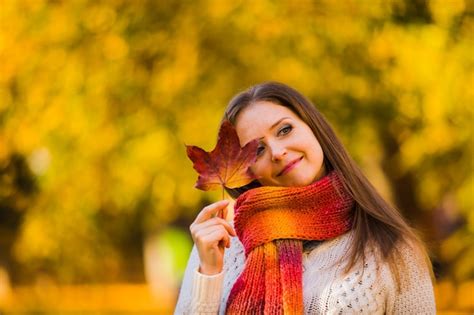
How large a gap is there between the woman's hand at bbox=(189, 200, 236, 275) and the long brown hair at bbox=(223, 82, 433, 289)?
0.26 metres

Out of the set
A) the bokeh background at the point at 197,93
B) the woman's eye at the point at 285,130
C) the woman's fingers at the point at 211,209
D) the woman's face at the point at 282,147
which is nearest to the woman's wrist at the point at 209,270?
the woman's fingers at the point at 211,209

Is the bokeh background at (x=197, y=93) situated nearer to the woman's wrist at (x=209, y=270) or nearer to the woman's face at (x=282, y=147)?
the woman's face at (x=282, y=147)

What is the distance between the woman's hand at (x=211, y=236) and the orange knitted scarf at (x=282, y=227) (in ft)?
0.34

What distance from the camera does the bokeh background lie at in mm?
4914

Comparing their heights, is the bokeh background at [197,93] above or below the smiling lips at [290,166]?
above

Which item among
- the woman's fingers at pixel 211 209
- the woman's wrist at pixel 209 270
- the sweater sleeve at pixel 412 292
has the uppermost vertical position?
the woman's fingers at pixel 211 209

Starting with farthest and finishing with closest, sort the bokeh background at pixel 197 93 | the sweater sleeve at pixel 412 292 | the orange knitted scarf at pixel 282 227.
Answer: the bokeh background at pixel 197 93, the orange knitted scarf at pixel 282 227, the sweater sleeve at pixel 412 292

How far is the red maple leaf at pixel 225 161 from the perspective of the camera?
2266 mm

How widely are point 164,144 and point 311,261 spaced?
303 cm

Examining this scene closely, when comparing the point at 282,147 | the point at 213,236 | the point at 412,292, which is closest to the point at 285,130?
the point at 282,147

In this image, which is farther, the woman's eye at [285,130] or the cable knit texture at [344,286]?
the woman's eye at [285,130]

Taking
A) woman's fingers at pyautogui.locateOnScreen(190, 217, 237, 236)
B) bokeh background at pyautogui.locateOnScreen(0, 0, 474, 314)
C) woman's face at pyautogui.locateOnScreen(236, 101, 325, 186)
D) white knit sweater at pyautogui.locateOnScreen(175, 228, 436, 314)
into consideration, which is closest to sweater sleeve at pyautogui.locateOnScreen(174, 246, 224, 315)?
white knit sweater at pyautogui.locateOnScreen(175, 228, 436, 314)

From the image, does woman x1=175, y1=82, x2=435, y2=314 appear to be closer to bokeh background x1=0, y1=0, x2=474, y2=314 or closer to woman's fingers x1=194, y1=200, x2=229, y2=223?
woman's fingers x1=194, y1=200, x2=229, y2=223

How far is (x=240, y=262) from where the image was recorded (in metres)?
2.54
